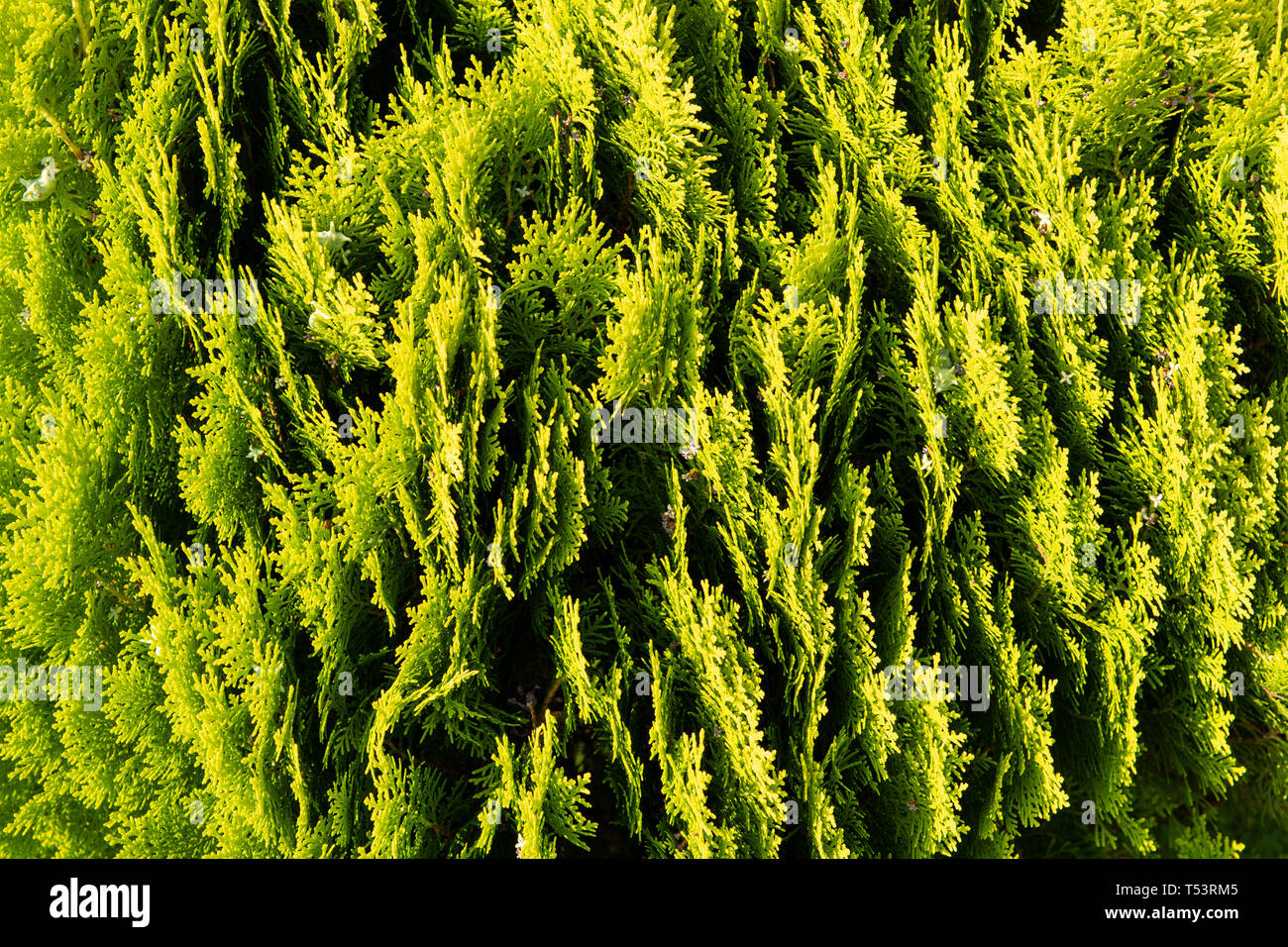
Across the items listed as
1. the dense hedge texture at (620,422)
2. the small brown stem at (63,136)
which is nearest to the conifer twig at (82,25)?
the dense hedge texture at (620,422)

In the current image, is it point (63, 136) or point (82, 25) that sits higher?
point (82, 25)

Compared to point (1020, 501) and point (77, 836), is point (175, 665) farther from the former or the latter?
point (1020, 501)

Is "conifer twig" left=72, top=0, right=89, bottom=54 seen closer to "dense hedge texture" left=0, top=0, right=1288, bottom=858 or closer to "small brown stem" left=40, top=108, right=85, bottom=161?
"dense hedge texture" left=0, top=0, right=1288, bottom=858

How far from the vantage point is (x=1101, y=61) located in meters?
3.83

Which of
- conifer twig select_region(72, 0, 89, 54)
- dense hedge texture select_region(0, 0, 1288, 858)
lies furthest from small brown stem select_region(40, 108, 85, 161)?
conifer twig select_region(72, 0, 89, 54)

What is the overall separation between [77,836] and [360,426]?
2.69 meters

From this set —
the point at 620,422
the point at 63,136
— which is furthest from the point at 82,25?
the point at 620,422

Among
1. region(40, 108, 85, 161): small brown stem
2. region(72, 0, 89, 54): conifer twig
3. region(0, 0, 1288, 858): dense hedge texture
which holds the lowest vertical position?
region(0, 0, 1288, 858): dense hedge texture

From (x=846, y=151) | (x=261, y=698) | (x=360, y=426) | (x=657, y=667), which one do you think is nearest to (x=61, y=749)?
(x=261, y=698)

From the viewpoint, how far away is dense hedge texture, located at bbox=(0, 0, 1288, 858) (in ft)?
10.6

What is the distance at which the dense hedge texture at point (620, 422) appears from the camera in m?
3.24

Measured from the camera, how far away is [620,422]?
11.0 ft

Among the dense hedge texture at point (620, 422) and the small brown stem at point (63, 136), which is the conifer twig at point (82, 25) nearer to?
the dense hedge texture at point (620, 422)

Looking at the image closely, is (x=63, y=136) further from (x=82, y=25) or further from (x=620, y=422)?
(x=620, y=422)
